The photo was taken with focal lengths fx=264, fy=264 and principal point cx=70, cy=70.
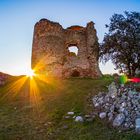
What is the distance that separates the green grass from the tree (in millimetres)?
4046

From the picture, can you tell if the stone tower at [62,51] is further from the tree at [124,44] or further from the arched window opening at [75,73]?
the tree at [124,44]

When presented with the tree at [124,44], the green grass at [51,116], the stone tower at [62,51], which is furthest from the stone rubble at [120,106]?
the stone tower at [62,51]

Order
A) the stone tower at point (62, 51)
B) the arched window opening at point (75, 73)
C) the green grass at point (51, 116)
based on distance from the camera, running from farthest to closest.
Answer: the arched window opening at point (75, 73) → the stone tower at point (62, 51) → the green grass at point (51, 116)

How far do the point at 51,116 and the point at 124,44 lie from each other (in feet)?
31.6

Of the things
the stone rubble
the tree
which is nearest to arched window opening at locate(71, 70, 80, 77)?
the tree

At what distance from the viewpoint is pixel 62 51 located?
30672mm

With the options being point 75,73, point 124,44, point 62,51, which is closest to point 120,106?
point 124,44

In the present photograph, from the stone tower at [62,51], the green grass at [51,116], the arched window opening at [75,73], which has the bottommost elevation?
the green grass at [51,116]

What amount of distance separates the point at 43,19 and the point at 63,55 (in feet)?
16.9

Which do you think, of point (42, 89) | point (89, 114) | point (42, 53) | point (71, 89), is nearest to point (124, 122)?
point (89, 114)

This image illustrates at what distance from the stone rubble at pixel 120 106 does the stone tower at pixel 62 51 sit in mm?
15228

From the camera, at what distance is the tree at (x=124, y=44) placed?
20.2m

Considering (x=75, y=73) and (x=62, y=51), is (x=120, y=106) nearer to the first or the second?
(x=75, y=73)

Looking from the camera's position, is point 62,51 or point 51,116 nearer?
point 51,116
